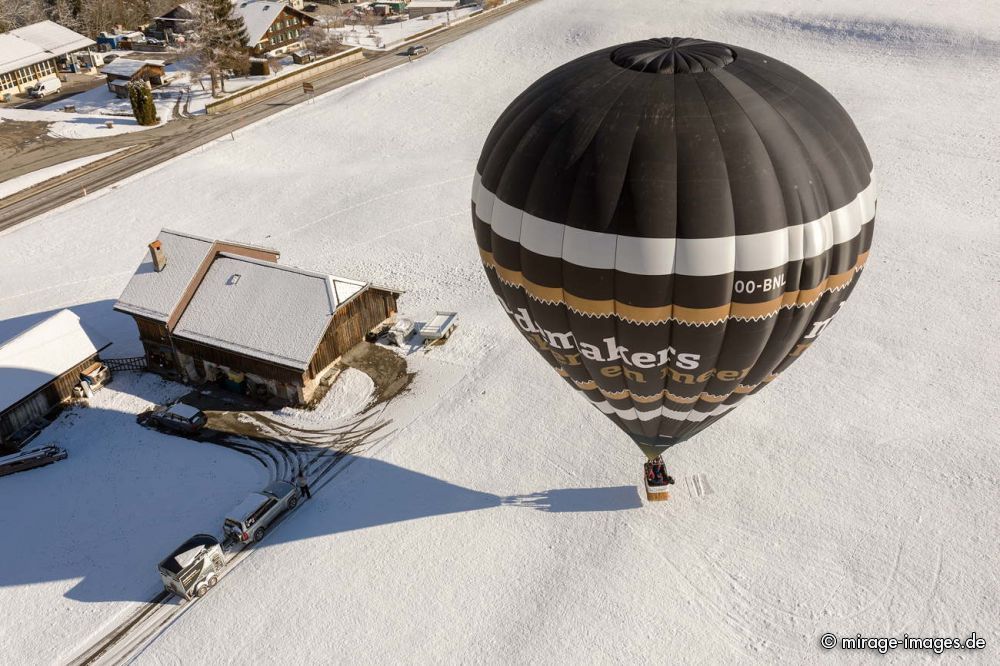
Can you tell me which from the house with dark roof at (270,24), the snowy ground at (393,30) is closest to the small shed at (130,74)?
the house with dark roof at (270,24)

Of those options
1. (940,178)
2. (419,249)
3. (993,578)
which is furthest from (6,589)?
(940,178)

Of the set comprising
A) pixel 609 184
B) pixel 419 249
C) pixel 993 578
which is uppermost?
pixel 609 184

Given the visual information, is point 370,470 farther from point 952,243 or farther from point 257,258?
point 952,243

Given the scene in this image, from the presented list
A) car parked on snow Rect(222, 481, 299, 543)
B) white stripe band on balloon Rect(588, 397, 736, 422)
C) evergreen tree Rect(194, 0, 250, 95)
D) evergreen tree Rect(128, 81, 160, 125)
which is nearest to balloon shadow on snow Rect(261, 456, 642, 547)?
car parked on snow Rect(222, 481, 299, 543)

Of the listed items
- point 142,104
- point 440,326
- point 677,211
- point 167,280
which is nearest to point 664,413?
point 677,211

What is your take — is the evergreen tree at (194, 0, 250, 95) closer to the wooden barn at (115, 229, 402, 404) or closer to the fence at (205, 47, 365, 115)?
the fence at (205, 47, 365, 115)
